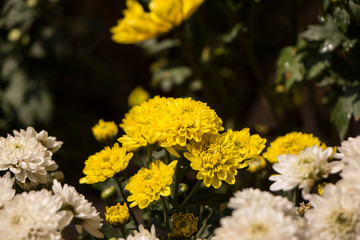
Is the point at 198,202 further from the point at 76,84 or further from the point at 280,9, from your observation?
the point at 76,84

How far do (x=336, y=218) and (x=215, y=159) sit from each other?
0.23 meters

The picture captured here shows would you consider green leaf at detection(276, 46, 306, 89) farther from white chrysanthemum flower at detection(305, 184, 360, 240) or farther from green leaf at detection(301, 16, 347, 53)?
white chrysanthemum flower at detection(305, 184, 360, 240)

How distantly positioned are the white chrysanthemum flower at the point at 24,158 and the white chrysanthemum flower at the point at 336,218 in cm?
50

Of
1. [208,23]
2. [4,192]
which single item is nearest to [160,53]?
[208,23]

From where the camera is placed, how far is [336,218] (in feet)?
2.06

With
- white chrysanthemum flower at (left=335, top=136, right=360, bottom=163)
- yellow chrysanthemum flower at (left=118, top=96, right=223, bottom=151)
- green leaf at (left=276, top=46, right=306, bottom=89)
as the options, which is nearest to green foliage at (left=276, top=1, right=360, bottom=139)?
green leaf at (left=276, top=46, right=306, bottom=89)

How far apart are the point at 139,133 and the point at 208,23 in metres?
1.30

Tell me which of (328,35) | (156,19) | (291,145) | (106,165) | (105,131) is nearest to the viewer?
(106,165)

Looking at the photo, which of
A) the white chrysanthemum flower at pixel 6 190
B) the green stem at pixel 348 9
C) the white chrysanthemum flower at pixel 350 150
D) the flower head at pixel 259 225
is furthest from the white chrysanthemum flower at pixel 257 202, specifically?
the green stem at pixel 348 9

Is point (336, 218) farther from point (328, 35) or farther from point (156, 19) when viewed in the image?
point (156, 19)

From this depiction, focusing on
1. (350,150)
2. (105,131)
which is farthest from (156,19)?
(350,150)

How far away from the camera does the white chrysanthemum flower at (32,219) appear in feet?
2.15

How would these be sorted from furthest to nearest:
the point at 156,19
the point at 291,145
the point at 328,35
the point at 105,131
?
the point at 156,19 < the point at 328,35 < the point at 105,131 < the point at 291,145

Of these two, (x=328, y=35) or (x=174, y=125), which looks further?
(x=328, y=35)
